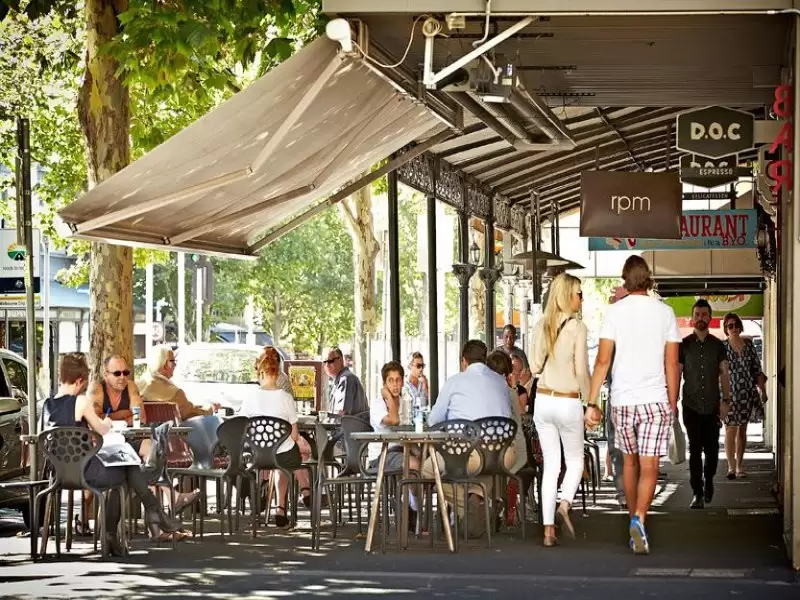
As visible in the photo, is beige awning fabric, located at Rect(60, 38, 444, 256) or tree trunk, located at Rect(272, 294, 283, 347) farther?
tree trunk, located at Rect(272, 294, 283, 347)

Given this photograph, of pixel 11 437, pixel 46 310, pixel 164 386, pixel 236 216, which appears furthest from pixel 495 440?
pixel 46 310

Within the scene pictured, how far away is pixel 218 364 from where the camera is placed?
1307 inches

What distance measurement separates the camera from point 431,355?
19.8 metres

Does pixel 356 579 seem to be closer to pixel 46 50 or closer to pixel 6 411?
pixel 6 411

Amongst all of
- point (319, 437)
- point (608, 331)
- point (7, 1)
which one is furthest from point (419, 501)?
point (7, 1)

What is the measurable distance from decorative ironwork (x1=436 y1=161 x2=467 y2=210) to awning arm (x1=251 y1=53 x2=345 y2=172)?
8466 mm

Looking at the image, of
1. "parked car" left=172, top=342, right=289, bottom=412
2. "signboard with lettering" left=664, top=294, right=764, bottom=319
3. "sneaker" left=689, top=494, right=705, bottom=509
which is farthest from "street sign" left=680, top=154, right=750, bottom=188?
"signboard with lettering" left=664, top=294, right=764, bottom=319

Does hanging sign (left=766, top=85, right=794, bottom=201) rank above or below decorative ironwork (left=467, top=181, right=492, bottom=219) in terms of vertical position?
below

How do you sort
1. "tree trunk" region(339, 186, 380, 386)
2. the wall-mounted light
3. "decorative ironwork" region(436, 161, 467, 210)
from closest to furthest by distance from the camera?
"decorative ironwork" region(436, 161, 467, 210) → the wall-mounted light → "tree trunk" region(339, 186, 380, 386)

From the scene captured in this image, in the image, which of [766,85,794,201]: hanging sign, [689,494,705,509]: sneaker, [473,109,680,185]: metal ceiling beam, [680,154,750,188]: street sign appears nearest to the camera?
[766,85,794,201]: hanging sign

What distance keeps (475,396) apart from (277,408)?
1810mm

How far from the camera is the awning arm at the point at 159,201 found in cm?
1220

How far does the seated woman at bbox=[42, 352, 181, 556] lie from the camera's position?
11.7 meters

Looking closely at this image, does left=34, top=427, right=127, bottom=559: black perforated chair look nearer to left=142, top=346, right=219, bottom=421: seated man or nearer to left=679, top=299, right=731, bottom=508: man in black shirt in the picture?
left=142, top=346, right=219, bottom=421: seated man
